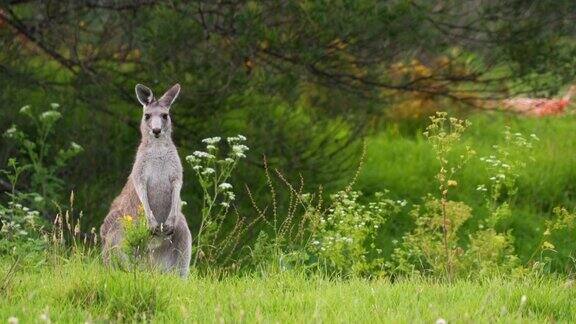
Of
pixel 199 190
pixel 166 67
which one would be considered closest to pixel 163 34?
pixel 166 67

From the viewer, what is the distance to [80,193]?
13758 millimetres

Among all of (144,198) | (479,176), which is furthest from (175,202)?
(479,176)

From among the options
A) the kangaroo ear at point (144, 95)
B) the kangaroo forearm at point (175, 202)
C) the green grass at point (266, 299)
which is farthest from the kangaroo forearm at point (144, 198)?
the green grass at point (266, 299)

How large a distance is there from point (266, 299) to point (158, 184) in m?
2.35

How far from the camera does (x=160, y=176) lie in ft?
29.9

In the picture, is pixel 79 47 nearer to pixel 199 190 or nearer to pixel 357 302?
pixel 199 190

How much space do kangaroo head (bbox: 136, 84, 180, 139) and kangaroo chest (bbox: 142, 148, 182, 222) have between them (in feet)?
0.50

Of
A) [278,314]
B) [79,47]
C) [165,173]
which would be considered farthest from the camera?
[79,47]

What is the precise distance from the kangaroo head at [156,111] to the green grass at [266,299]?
5.27ft

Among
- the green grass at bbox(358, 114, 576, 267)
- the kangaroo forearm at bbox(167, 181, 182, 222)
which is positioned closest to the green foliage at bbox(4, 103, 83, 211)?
the kangaroo forearm at bbox(167, 181, 182, 222)

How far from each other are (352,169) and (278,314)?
8.67m

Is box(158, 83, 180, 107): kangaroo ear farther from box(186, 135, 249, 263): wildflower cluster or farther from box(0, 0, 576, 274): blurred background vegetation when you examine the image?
box(0, 0, 576, 274): blurred background vegetation

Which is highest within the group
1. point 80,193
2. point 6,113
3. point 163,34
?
point 163,34

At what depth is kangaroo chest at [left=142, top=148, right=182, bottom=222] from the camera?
910 centimetres
